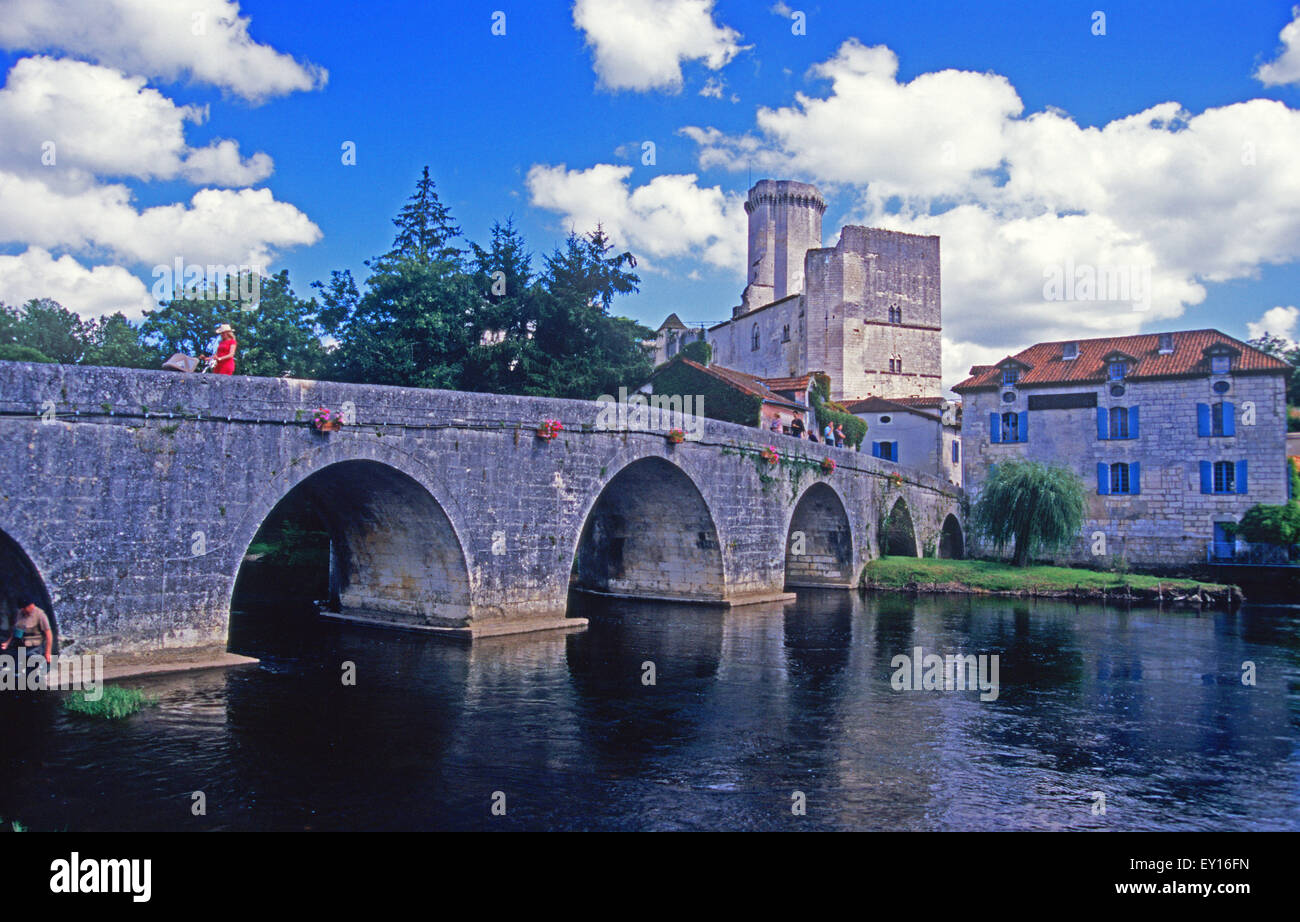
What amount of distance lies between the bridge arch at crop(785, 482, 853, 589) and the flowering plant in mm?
17402

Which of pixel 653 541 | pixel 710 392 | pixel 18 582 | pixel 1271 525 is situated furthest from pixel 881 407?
pixel 18 582

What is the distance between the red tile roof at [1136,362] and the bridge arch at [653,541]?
2323 cm

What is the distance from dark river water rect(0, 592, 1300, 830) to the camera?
7867mm

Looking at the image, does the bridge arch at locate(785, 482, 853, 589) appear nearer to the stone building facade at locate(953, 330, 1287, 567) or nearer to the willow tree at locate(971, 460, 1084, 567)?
the willow tree at locate(971, 460, 1084, 567)

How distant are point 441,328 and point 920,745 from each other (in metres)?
19.9

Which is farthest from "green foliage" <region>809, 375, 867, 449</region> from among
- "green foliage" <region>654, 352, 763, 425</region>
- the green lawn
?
the green lawn

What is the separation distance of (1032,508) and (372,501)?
2268 cm

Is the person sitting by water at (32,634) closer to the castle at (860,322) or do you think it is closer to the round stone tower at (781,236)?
the castle at (860,322)

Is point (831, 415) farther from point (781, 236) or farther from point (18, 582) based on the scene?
point (18, 582)

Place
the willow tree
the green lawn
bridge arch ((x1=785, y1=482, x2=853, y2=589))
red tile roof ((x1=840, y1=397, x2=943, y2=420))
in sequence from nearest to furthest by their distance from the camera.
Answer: the green lawn, bridge arch ((x1=785, y1=482, x2=853, y2=589)), the willow tree, red tile roof ((x1=840, y1=397, x2=943, y2=420))

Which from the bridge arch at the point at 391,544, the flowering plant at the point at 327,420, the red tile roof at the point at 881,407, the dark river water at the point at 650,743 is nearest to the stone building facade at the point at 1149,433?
the red tile roof at the point at 881,407

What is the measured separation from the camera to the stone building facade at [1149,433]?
3609cm

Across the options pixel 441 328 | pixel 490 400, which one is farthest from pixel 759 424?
pixel 490 400
